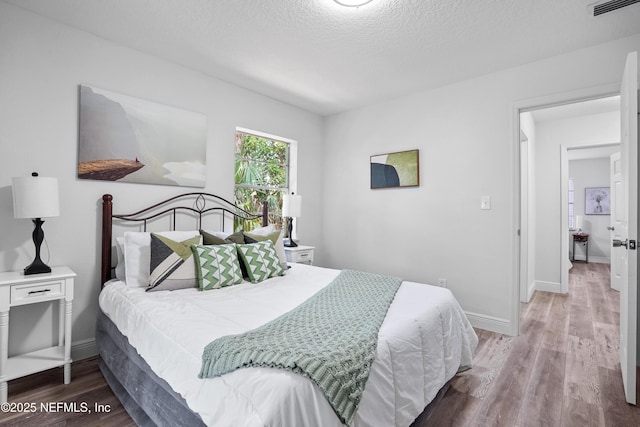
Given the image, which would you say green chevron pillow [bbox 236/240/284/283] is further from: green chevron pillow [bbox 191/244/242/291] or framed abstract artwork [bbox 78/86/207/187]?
framed abstract artwork [bbox 78/86/207/187]

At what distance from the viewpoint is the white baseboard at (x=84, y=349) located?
239 cm

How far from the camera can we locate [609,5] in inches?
80.4

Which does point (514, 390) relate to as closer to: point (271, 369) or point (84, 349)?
point (271, 369)

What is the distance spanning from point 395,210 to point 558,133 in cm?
293

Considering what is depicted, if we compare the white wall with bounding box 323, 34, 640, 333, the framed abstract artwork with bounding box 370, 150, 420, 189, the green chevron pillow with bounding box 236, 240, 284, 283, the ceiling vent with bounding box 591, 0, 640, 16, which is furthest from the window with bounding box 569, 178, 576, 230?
the green chevron pillow with bounding box 236, 240, 284, 283

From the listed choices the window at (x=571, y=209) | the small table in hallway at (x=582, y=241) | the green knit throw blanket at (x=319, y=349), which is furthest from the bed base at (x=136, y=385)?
the window at (x=571, y=209)

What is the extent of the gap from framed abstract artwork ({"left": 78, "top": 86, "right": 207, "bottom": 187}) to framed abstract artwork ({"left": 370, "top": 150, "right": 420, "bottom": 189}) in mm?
2013

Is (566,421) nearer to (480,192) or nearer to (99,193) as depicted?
(480,192)

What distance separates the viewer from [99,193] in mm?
2502

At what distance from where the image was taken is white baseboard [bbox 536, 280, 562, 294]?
4.50 meters

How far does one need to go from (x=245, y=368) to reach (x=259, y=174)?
294 centimetres

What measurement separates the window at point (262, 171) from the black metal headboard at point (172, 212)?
0.61ft

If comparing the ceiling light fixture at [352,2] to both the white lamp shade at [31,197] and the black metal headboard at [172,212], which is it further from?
the white lamp shade at [31,197]

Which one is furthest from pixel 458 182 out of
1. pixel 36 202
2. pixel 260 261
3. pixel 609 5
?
pixel 36 202
